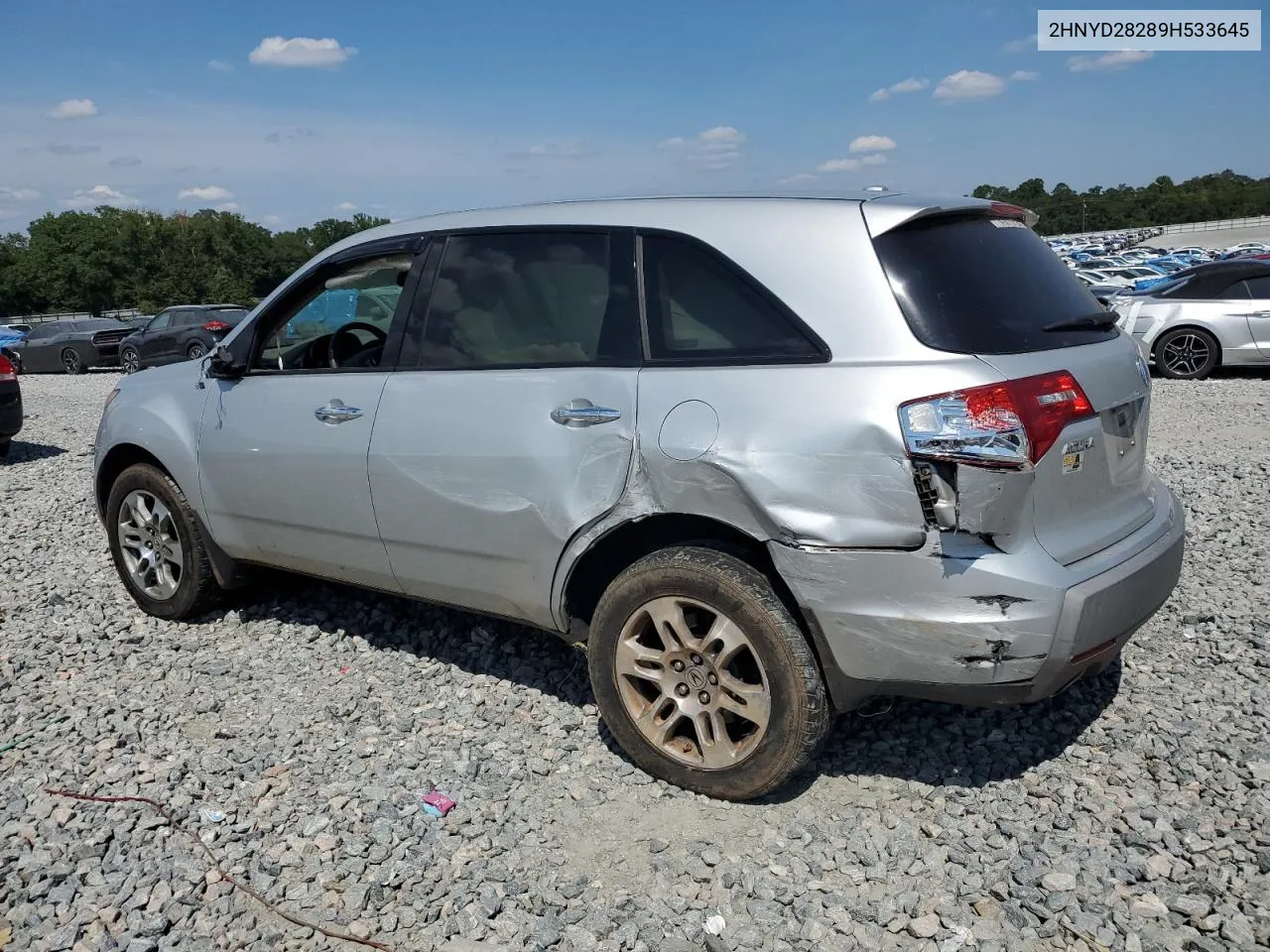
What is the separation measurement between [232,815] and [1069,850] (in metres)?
2.66

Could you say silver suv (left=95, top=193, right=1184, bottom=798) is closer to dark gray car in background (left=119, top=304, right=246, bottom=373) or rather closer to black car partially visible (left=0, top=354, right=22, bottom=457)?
black car partially visible (left=0, top=354, right=22, bottom=457)

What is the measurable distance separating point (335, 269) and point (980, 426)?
2.83m

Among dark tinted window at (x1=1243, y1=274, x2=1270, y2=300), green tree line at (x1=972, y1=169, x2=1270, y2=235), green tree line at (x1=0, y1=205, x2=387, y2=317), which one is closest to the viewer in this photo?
dark tinted window at (x1=1243, y1=274, x2=1270, y2=300)

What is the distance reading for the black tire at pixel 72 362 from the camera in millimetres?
24062

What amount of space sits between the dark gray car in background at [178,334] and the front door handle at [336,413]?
62.8 feet

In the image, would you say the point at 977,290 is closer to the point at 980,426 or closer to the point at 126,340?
the point at 980,426

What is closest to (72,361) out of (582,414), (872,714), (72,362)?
(72,362)

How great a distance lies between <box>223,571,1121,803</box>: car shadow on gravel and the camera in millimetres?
3438

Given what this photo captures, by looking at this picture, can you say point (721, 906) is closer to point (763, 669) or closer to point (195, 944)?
point (763, 669)

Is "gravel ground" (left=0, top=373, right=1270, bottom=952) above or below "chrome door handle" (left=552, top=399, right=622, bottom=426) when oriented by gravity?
below

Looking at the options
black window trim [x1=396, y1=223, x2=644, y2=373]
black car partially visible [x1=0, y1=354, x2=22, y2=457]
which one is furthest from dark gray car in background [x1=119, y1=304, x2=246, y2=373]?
black window trim [x1=396, y1=223, x2=644, y2=373]

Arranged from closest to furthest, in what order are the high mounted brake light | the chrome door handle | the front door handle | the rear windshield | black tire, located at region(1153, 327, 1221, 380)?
the high mounted brake light
the rear windshield
the chrome door handle
the front door handle
black tire, located at region(1153, 327, 1221, 380)

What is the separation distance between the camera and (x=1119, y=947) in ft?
8.37

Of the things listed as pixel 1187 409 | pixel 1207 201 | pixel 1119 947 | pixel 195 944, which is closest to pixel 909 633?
pixel 1119 947
